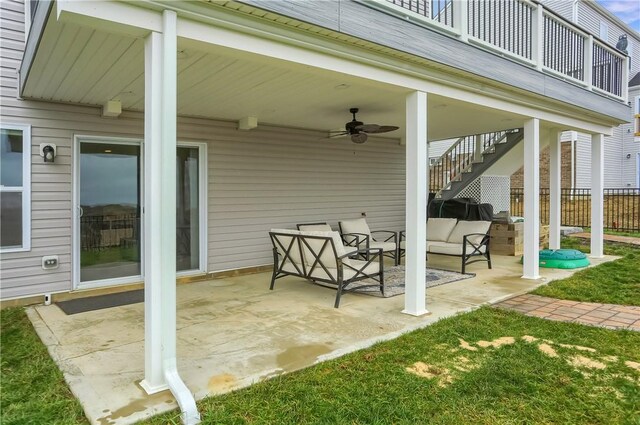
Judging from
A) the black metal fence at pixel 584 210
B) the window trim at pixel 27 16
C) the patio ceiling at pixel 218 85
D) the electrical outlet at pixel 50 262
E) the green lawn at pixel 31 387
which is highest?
the window trim at pixel 27 16

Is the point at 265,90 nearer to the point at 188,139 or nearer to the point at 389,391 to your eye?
the point at 188,139

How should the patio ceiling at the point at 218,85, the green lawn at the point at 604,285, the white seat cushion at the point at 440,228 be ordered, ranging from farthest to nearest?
1. the white seat cushion at the point at 440,228
2. the green lawn at the point at 604,285
3. the patio ceiling at the point at 218,85

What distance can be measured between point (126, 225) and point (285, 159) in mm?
2914

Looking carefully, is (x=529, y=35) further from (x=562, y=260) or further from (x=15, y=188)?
(x=15, y=188)

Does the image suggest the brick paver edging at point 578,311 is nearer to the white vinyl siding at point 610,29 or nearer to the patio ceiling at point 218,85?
the patio ceiling at point 218,85

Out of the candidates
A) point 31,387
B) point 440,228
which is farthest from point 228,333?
point 440,228

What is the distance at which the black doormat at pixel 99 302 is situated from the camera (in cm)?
484

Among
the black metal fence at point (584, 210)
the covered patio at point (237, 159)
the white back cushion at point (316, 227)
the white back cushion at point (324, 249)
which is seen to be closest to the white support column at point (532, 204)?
the covered patio at point (237, 159)

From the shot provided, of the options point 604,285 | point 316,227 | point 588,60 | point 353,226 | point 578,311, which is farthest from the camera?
point 353,226

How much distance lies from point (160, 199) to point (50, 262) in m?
3.37

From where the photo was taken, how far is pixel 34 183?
500 centimetres

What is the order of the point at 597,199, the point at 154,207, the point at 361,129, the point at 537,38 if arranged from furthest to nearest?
the point at 597,199 → the point at 361,129 → the point at 537,38 → the point at 154,207

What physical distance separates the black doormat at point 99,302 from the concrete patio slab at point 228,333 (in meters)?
0.13

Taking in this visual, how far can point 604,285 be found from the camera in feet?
19.1
